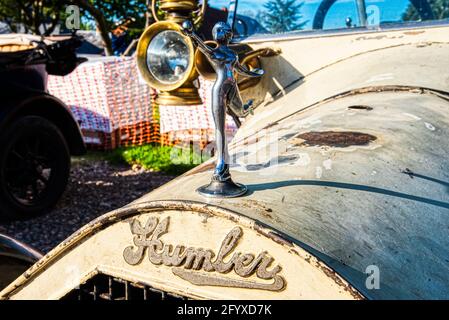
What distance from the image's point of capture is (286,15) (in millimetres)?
3109

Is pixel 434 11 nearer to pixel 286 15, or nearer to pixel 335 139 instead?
pixel 286 15

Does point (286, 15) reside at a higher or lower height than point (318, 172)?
higher

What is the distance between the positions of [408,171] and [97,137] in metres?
8.56

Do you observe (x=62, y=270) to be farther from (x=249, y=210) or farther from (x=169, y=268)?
(x=249, y=210)

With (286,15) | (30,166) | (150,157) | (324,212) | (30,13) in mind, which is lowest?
(150,157)

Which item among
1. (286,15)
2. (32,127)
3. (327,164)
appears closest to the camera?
(327,164)

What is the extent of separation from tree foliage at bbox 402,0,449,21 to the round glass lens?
1244mm

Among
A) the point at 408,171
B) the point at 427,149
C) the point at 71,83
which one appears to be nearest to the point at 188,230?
the point at 408,171

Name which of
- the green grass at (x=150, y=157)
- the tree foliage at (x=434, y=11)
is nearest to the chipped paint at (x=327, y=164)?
the tree foliage at (x=434, y=11)

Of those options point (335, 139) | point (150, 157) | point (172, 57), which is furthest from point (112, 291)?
point (150, 157)

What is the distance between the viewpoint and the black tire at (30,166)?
5.41 metres

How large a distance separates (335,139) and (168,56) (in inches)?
34.6

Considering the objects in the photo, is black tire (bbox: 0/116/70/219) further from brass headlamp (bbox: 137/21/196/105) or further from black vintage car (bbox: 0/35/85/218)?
brass headlamp (bbox: 137/21/196/105)

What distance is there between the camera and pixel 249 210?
4.02ft
